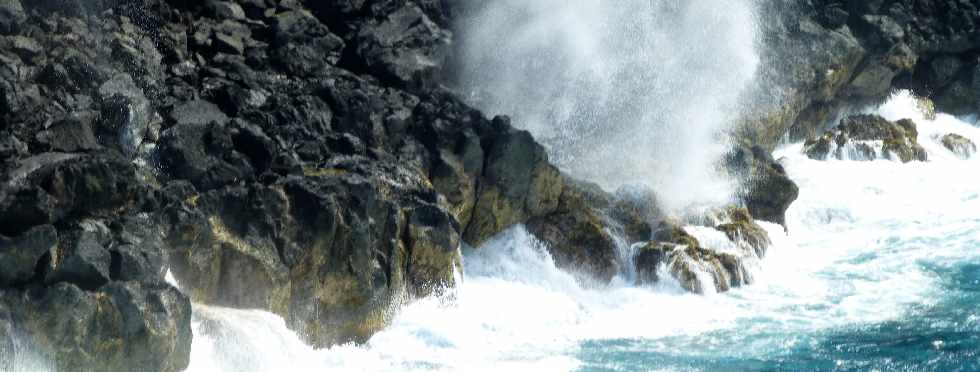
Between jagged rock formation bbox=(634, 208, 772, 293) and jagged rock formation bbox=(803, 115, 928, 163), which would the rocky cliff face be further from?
jagged rock formation bbox=(803, 115, 928, 163)

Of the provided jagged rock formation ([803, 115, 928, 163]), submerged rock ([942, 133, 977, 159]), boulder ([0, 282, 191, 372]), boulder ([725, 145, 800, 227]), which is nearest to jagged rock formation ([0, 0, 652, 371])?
boulder ([0, 282, 191, 372])

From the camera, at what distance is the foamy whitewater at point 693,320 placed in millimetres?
18875

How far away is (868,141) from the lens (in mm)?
38094

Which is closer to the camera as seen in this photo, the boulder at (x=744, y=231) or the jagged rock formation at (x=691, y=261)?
the jagged rock formation at (x=691, y=261)

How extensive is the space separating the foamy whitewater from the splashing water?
450cm

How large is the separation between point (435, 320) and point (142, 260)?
703cm

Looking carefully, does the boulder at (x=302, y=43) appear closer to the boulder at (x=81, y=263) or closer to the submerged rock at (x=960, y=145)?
the boulder at (x=81, y=263)

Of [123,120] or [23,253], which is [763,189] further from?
[23,253]

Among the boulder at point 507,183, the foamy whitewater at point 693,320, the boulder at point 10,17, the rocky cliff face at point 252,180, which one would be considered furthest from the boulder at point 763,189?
the boulder at point 10,17

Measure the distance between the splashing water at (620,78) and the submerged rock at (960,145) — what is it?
28.5 feet

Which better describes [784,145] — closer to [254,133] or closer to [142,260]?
[254,133]

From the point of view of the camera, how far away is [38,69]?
2130 centimetres

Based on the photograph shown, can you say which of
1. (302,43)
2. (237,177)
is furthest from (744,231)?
(237,177)

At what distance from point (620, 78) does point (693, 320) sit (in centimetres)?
1409
